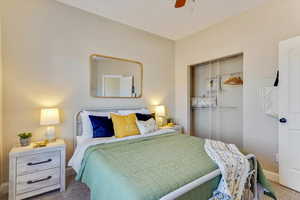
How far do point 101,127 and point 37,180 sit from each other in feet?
3.29

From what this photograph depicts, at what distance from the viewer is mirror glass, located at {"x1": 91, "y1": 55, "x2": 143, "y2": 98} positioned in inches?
111

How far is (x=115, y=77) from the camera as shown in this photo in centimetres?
304

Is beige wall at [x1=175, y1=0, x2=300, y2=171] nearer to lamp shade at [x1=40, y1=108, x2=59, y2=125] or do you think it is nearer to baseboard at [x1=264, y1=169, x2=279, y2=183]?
baseboard at [x1=264, y1=169, x2=279, y2=183]

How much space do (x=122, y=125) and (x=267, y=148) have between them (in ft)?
7.74

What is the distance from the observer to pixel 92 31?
9.02 feet

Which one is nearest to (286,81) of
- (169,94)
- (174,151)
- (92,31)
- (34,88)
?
(174,151)

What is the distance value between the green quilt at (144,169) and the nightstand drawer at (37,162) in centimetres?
55

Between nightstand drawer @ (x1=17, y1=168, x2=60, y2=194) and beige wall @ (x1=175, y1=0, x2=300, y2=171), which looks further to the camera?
beige wall @ (x1=175, y1=0, x2=300, y2=171)

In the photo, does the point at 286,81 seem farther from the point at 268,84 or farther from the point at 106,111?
the point at 106,111

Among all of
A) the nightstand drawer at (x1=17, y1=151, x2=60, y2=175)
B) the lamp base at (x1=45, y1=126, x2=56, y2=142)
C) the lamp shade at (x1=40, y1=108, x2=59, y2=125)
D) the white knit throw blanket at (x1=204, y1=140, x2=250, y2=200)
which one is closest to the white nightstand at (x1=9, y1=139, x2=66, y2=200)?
the nightstand drawer at (x1=17, y1=151, x2=60, y2=175)

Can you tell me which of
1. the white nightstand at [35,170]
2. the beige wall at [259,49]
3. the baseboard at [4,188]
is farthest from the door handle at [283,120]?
the baseboard at [4,188]

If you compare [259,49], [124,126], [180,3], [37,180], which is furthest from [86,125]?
[259,49]

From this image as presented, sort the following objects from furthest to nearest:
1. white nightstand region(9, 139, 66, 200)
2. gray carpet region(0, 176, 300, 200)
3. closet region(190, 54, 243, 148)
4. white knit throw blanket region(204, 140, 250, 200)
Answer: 1. closet region(190, 54, 243, 148)
2. gray carpet region(0, 176, 300, 200)
3. white nightstand region(9, 139, 66, 200)
4. white knit throw blanket region(204, 140, 250, 200)

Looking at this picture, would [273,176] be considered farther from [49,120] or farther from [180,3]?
[49,120]
